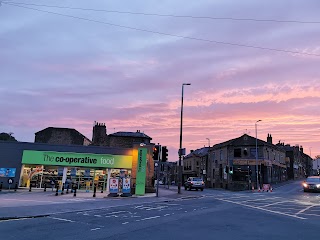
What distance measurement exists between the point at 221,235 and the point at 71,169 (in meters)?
26.3

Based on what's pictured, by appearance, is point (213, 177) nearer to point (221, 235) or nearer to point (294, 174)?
point (294, 174)

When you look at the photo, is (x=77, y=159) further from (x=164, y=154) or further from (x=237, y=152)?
(x=237, y=152)

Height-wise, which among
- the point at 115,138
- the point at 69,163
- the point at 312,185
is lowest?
the point at 312,185

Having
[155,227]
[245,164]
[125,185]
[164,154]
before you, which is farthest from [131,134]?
[155,227]

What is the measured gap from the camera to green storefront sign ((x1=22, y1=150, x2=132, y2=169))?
32531 mm

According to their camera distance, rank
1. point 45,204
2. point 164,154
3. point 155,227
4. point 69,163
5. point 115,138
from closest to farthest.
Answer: point 155,227
point 45,204
point 164,154
point 69,163
point 115,138

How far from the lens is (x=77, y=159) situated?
33.0 meters

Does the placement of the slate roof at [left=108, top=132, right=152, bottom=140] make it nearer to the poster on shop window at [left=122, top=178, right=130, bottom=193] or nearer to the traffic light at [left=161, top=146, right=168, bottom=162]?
the poster on shop window at [left=122, top=178, right=130, bottom=193]

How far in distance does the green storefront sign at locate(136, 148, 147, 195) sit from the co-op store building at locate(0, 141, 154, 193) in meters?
0.63

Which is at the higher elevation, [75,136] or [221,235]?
[75,136]

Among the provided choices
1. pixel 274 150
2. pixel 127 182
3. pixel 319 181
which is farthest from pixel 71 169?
pixel 274 150

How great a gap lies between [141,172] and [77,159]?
304 inches

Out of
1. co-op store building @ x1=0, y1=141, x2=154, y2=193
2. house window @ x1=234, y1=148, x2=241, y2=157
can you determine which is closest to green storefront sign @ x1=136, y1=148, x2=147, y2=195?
co-op store building @ x1=0, y1=141, x2=154, y2=193

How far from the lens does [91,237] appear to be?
29.9 feet
